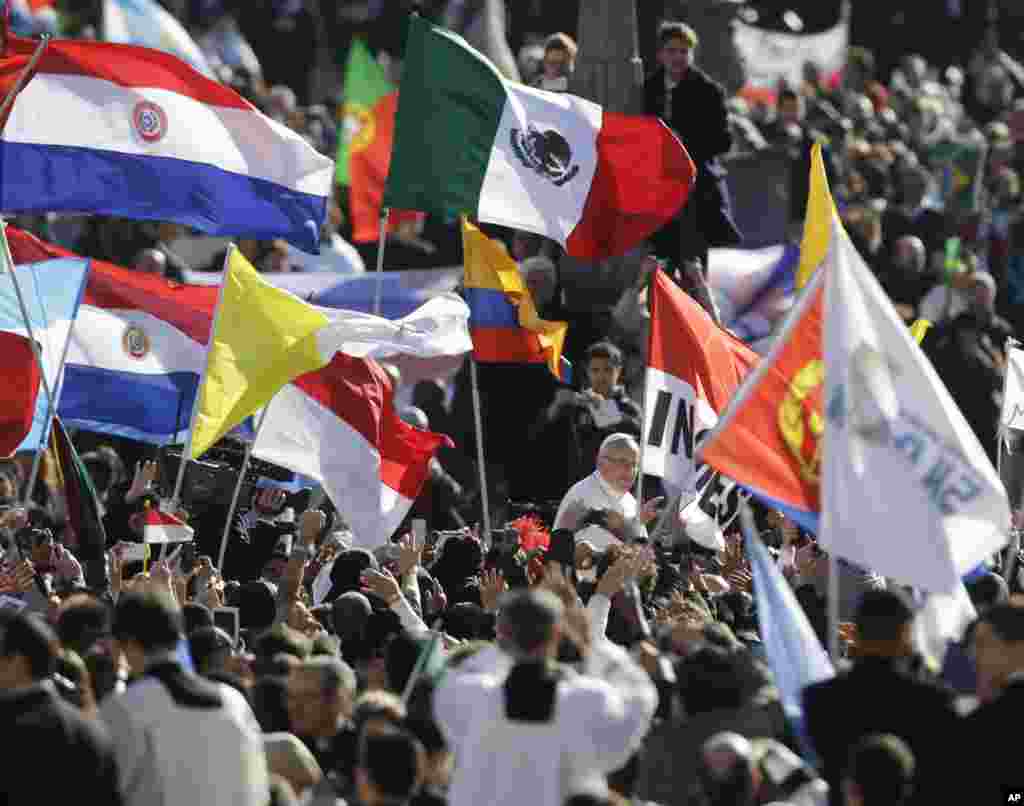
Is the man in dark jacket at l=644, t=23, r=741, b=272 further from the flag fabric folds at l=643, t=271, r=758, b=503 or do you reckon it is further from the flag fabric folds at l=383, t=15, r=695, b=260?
the flag fabric folds at l=643, t=271, r=758, b=503

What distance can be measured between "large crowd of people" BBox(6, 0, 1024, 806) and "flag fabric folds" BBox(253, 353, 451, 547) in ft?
0.78

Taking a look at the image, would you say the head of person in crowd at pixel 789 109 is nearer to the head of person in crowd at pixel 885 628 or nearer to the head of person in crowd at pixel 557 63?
the head of person in crowd at pixel 557 63

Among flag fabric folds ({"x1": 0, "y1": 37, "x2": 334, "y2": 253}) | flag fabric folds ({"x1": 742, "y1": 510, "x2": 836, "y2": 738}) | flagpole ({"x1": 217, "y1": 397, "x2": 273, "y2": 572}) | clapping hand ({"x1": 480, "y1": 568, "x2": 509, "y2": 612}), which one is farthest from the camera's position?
flag fabric folds ({"x1": 0, "y1": 37, "x2": 334, "y2": 253})

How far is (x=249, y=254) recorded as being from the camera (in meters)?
22.1

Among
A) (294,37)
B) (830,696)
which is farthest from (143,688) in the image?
(294,37)

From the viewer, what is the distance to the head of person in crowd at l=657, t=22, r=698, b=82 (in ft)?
60.0

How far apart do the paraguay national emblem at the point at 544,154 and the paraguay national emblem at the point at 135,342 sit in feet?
6.74

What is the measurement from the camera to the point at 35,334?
15.4 m

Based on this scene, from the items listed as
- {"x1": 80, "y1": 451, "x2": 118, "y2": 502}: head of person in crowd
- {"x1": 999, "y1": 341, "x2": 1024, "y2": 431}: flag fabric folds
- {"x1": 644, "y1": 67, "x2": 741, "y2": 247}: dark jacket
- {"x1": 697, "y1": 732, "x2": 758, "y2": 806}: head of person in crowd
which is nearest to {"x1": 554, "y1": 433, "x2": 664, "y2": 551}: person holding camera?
{"x1": 999, "y1": 341, "x2": 1024, "y2": 431}: flag fabric folds

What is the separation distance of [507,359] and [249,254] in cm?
560

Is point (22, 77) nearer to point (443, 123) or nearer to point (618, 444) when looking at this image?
point (443, 123)

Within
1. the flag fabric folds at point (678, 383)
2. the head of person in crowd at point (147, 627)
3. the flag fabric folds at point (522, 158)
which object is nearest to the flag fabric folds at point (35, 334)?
the flag fabric folds at point (522, 158)

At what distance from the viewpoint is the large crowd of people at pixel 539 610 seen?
30.4ft

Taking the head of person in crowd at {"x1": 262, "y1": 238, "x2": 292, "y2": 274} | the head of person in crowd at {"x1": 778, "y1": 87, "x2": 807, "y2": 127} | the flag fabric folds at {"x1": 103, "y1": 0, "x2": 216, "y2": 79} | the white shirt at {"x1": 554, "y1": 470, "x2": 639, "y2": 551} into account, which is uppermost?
the white shirt at {"x1": 554, "y1": 470, "x2": 639, "y2": 551}
